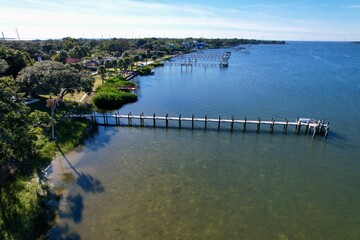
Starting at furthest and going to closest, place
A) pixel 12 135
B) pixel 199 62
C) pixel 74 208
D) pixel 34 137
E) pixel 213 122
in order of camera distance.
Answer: pixel 199 62 < pixel 213 122 < pixel 34 137 < pixel 74 208 < pixel 12 135

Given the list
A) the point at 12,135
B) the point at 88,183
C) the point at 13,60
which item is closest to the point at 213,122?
the point at 88,183

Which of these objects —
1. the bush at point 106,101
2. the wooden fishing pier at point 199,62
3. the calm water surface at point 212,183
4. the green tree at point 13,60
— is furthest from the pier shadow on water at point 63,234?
the wooden fishing pier at point 199,62

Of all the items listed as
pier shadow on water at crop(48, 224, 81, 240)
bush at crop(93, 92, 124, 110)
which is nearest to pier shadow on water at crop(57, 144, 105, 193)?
pier shadow on water at crop(48, 224, 81, 240)

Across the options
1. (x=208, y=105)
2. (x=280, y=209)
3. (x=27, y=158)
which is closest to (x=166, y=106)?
(x=208, y=105)

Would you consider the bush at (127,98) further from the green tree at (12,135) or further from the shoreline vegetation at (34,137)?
the green tree at (12,135)

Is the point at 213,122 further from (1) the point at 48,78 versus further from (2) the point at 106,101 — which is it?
(1) the point at 48,78

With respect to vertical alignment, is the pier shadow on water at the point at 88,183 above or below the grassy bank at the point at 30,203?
below

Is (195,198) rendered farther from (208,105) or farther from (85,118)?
(208,105)

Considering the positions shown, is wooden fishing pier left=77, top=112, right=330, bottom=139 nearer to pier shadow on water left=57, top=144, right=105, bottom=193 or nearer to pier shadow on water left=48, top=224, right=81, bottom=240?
pier shadow on water left=57, top=144, right=105, bottom=193
